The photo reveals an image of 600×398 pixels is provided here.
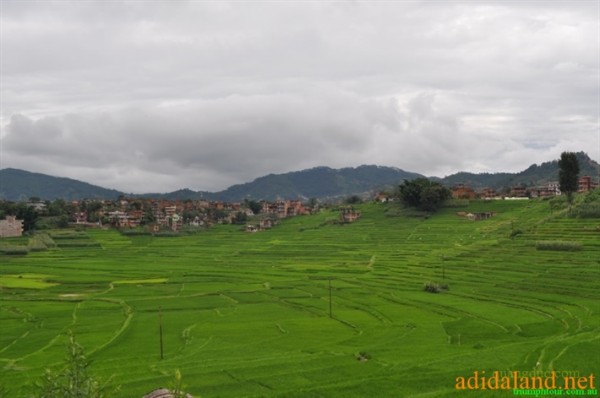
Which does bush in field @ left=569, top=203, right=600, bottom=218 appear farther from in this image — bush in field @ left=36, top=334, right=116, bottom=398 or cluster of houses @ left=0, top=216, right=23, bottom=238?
cluster of houses @ left=0, top=216, right=23, bottom=238

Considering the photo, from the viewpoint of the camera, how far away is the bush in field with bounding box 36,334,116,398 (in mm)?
10547

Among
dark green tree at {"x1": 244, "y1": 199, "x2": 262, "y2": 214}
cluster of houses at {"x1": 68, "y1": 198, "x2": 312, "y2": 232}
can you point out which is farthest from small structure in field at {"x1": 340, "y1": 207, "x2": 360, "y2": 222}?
dark green tree at {"x1": 244, "y1": 199, "x2": 262, "y2": 214}

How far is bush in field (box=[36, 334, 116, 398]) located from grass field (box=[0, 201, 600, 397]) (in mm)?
11924

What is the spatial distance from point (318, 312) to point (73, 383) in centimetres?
3549

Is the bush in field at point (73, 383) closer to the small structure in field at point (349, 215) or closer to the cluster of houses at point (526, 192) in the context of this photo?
the small structure in field at point (349, 215)

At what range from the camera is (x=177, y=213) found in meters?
163

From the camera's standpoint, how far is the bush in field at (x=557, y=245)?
6488 centimetres

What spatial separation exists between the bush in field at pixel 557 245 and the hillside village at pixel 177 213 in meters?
51.6

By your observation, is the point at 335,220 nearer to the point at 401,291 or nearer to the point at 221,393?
the point at 401,291

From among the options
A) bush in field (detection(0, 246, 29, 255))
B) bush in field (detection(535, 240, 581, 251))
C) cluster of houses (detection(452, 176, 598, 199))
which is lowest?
bush in field (detection(0, 246, 29, 255))

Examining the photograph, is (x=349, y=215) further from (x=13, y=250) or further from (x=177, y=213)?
(x=13, y=250)

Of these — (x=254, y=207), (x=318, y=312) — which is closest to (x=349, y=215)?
(x=254, y=207)

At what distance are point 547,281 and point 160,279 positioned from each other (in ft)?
124

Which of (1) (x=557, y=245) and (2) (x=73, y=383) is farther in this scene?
(1) (x=557, y=245)
